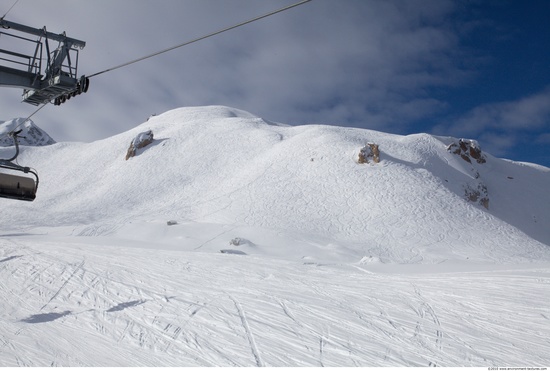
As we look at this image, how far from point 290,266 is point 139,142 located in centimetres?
4875

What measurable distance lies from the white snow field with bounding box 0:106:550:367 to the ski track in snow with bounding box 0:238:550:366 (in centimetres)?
5

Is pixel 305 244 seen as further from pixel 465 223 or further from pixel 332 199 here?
pixel 465 223

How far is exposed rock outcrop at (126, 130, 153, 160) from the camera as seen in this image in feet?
179

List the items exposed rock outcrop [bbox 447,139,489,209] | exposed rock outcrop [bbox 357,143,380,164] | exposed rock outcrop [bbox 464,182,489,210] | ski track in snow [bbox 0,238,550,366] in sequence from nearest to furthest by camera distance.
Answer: ski track in snow [bbox 0,238,550,366], exposed rock outcrop [bbox 464,182,489,210], exposed rock outcrop [bbox 447,139,489,209], exposed rock outcrop [bbox 357,143,380,164]

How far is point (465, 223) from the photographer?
107 feet

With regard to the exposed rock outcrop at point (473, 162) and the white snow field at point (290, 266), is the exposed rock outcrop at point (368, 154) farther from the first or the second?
the exposed rock outcrop at point (473, 162)

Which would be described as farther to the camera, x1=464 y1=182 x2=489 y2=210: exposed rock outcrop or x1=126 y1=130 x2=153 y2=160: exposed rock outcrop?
x1=126 y1=130 x2=153 y2=160: exposed rock outcrop

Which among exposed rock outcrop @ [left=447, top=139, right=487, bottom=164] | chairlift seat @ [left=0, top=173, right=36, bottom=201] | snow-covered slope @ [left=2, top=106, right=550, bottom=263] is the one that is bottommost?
chairlift seat @ [left=0, top=173, right=36, bottom=201]

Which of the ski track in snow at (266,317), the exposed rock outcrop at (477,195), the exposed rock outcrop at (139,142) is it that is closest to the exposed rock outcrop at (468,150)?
the exposed rock outcrop at (477,195)

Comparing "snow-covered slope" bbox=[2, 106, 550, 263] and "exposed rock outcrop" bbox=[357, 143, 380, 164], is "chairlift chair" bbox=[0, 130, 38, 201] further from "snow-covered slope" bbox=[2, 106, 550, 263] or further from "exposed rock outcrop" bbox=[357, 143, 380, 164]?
"exposed rock outcrop" bbox=[357, 143, 380, 164]

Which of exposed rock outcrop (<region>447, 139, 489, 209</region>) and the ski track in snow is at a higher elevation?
exposed rock outcrop (<region>447, 139, 489, 209</region>)

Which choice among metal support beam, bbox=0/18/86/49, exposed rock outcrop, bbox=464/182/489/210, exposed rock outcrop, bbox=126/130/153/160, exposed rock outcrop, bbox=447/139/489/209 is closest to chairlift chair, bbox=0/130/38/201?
metal support beam, bbox=0/18/86/49

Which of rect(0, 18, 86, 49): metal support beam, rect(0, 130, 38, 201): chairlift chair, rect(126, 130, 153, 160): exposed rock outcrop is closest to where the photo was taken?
rect(0, 130, 38, 201): chairlift chair

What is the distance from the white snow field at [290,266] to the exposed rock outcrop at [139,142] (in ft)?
23.6
